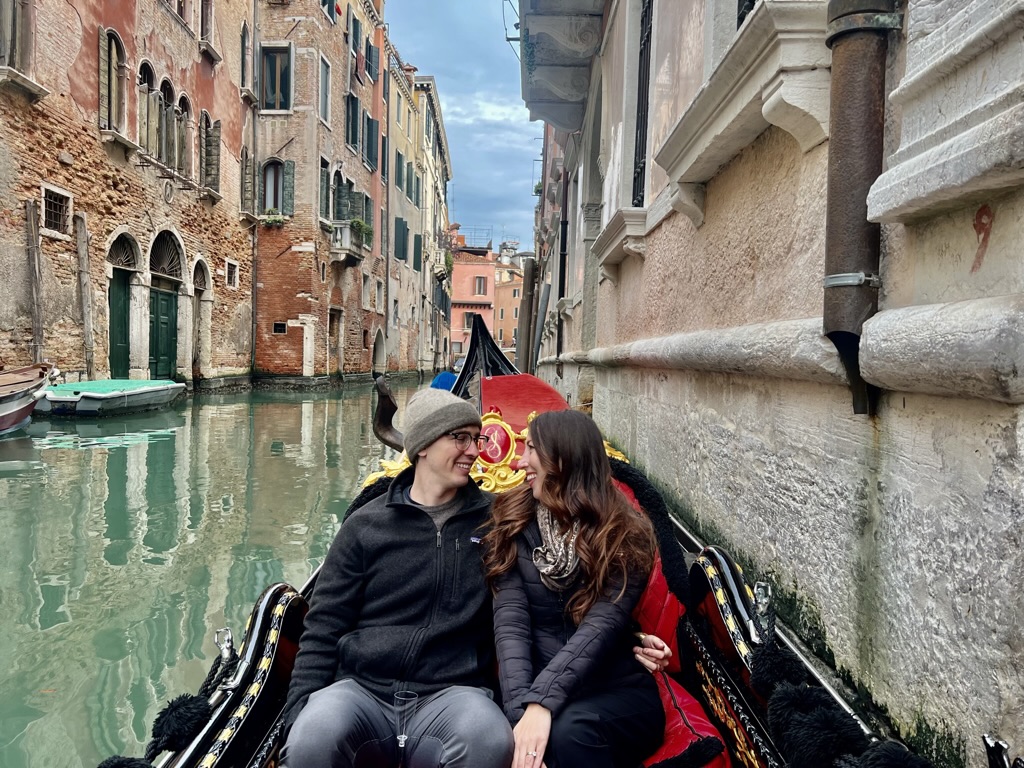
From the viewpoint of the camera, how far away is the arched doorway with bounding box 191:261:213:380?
46.6 ft

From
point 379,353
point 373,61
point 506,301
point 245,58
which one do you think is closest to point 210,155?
point 245,58

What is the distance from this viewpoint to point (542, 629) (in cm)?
165

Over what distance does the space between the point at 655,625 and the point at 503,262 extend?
58167 mm

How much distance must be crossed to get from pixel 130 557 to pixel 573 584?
3165 mm

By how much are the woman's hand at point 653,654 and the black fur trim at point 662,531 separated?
0.22m

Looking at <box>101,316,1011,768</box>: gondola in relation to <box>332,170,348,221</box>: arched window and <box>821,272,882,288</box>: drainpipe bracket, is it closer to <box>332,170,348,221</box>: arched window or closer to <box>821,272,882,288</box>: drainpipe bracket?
<box>821,272,882,288</box>: drainpipe bracket

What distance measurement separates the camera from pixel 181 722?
4.35ft

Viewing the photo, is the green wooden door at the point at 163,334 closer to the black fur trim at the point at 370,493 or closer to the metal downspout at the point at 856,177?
the black fur trim at the point at 370,493

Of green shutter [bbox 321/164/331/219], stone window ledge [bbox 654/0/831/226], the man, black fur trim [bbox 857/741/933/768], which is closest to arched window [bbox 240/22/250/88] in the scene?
green shutter [bbox 321/164/331/219]

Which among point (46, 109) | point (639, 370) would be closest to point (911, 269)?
point (639, 370)

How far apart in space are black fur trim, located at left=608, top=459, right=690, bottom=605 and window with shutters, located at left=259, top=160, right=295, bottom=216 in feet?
53.6

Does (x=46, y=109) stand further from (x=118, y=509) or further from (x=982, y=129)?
(x=982, y=129)

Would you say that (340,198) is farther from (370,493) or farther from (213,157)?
(370,493)

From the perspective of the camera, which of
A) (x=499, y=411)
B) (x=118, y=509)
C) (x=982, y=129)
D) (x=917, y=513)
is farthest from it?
(x=118, y=509)
